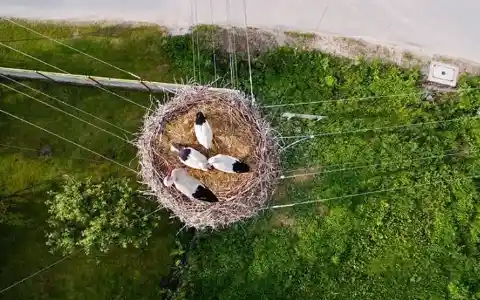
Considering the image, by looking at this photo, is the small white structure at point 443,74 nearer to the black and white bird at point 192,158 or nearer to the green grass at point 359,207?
the green grass at point 359,207

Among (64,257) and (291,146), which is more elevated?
(291,146)

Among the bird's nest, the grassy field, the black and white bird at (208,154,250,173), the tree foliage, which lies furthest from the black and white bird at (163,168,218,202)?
the grassy field

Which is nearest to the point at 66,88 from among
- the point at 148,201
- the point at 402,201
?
the point at 148,201

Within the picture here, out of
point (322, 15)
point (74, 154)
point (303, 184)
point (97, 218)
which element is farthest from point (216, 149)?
point (322, 15)

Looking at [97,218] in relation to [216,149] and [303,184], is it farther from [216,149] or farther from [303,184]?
[303,184]

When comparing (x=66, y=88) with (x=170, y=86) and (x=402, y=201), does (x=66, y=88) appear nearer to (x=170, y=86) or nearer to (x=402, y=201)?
(x=170, y=86)

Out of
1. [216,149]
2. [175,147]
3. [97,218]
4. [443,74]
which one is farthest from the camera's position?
[443,74]
